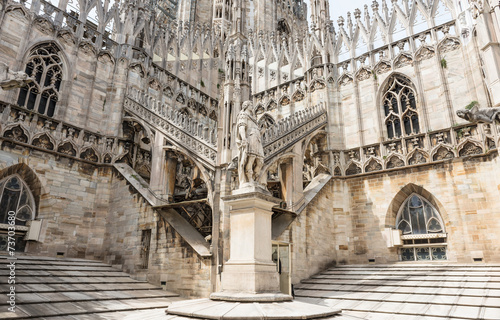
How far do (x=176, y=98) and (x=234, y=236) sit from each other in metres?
13.4

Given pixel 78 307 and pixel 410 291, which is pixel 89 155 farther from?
pixel 410 291

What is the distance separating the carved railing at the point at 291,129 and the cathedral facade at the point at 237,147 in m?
0.08

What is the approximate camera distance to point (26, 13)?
13.7m

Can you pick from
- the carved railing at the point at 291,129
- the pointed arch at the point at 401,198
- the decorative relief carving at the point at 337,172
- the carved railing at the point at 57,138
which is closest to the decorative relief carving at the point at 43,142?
the carved railing at the point at 57,138

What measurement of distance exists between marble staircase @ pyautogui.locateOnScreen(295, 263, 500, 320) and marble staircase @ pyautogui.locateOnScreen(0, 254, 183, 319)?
4.75 m

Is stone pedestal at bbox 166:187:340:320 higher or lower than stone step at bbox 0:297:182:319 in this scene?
higher

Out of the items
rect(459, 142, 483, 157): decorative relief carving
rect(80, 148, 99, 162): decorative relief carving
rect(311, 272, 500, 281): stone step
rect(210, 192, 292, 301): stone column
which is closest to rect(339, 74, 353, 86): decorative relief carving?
rect(459, 142, 483, 157): decorative relief carving

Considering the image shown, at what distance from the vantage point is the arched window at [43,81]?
44.1ft

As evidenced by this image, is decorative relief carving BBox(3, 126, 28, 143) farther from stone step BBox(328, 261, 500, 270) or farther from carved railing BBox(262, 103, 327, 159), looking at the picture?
stone step BBox(328, 261, 500, 270)

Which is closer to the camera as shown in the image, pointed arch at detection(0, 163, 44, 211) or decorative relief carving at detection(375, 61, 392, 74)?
pointed arch at detection(0, 163, 44, 211)

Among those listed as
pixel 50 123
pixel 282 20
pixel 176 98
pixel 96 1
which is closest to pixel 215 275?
pixel 50 123

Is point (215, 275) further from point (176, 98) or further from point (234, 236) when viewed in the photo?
point (176, 98)

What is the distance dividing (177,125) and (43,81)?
19.5ft

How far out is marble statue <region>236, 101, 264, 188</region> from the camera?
313 inches
